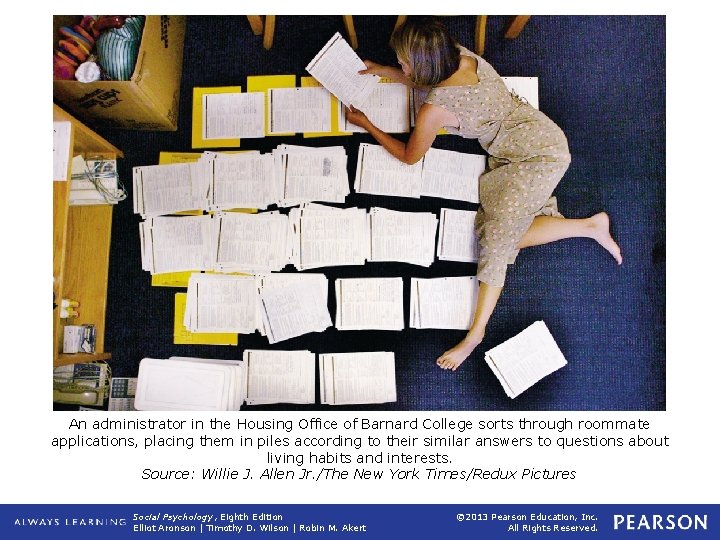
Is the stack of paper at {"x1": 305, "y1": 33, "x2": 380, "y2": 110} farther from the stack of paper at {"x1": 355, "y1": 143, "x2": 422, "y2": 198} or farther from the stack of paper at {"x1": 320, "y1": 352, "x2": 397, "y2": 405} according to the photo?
the stack of paper at {"x1": 320, "y1": 352, "x2": 397, "y2": 405}

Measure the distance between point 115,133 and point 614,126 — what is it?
6.41ft

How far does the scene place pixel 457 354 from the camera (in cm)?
196

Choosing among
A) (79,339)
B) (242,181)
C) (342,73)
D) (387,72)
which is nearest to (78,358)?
(79,339)

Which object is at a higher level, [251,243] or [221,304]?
[251,243]

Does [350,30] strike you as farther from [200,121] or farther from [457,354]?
[457,354]

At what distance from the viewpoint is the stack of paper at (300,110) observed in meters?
2.07

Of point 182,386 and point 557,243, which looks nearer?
point 182,386

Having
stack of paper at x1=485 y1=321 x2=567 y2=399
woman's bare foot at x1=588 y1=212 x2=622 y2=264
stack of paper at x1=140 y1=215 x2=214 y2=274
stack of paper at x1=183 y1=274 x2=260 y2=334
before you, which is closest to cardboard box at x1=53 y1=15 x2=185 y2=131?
stack of paper at x1=140 y1=215 x2=214 y2=274

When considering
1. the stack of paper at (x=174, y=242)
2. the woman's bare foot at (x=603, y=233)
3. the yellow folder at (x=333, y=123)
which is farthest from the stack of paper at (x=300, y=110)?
the woman's bare foot at (x=603, y=233)

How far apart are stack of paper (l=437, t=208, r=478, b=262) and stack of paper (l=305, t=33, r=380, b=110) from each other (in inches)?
21.6

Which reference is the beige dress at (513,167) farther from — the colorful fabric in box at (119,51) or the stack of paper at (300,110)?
the colorful fabric in box at (119,51)

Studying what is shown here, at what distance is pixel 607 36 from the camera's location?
2.12 m

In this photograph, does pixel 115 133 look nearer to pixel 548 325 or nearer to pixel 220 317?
pixel 220 317

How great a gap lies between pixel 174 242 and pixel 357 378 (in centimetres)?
86
